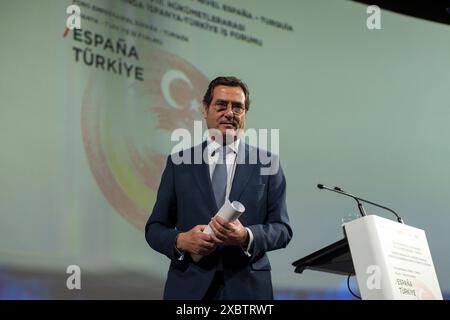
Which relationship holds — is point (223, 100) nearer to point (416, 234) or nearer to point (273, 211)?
point (273, 211)

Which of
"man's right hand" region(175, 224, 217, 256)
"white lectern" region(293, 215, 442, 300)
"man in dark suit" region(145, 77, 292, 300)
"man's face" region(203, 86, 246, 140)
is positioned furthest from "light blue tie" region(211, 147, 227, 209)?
"white lectern" region(293, 215, 442, 300)

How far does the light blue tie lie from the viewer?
254cm

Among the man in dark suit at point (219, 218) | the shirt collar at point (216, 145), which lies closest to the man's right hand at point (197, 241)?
the man in dark suit at point (219, 218)

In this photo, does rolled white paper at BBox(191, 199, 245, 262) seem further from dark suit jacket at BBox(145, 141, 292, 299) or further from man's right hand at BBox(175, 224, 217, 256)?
dark suit jacket at BBox(145, 141, 292, 299)

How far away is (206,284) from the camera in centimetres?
237

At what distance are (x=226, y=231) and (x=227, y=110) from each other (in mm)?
579

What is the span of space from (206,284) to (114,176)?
1225 millimetres

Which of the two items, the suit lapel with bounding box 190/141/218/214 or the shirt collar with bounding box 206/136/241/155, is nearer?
the suit lapel with bounding box 190/141/218/214

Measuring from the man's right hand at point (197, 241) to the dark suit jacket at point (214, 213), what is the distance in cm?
6

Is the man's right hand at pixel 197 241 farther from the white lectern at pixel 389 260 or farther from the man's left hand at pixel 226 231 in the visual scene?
the white lectern at pixel 389 260

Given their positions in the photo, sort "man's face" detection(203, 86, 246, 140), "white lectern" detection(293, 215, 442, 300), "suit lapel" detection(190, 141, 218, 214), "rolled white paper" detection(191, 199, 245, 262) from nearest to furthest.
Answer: "rolled white paper" detection(191, 199, 245, 262) < "white lectern" detection(293, 215, 442, 300) < "suit lapel" detection(190, 141, 218, 214) < "man's face" detection(203, 86, 246, 140)

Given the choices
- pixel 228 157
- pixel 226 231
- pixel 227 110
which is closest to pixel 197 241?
pixel 226 231

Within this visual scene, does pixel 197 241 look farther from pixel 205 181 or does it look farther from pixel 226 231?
pixel 205 181
